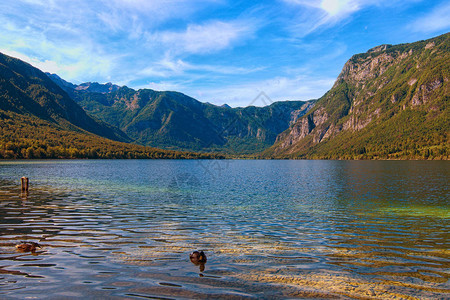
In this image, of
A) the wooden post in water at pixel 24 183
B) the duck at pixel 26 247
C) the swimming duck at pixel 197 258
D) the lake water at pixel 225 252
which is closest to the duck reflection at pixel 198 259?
the swimming duck at pixel 197 258

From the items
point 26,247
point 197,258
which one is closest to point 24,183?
point 26,247

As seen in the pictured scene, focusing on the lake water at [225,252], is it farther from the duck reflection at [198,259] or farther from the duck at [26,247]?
the duck at [26,247]

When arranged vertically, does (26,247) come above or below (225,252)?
above

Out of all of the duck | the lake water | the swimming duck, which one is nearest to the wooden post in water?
the lake water

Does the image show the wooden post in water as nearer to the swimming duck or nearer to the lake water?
the lake water

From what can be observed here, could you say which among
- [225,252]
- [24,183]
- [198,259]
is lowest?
[225,252]

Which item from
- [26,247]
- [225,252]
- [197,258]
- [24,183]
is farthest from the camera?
[24,183]

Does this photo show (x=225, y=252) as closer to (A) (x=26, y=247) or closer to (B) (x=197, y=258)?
(B) (x=197, y=258)

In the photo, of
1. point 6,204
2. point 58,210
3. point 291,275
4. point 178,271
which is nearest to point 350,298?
point 291,275

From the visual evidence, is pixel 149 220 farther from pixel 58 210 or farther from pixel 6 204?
pixel 6 204

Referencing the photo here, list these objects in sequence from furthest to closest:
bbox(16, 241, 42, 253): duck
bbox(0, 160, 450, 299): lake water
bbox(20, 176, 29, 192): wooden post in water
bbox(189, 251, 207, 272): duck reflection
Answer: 1. bbox(20, 176, 29, 192): wooden post in water
2. bbox(16, 241, 42, 253): duck
3. bbox(189, 251, 207, 272): duck reflection
4. bbox(0, 160, 450, 299): lake water

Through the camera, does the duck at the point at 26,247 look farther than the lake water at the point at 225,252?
Yes

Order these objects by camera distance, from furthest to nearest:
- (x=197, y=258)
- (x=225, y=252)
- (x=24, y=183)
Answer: (x=24, y=183), (x=225, y=252), (x=197, y=258)

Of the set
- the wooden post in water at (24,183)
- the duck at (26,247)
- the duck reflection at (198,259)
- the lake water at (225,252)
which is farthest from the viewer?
the wooden post in water at (24,183)
